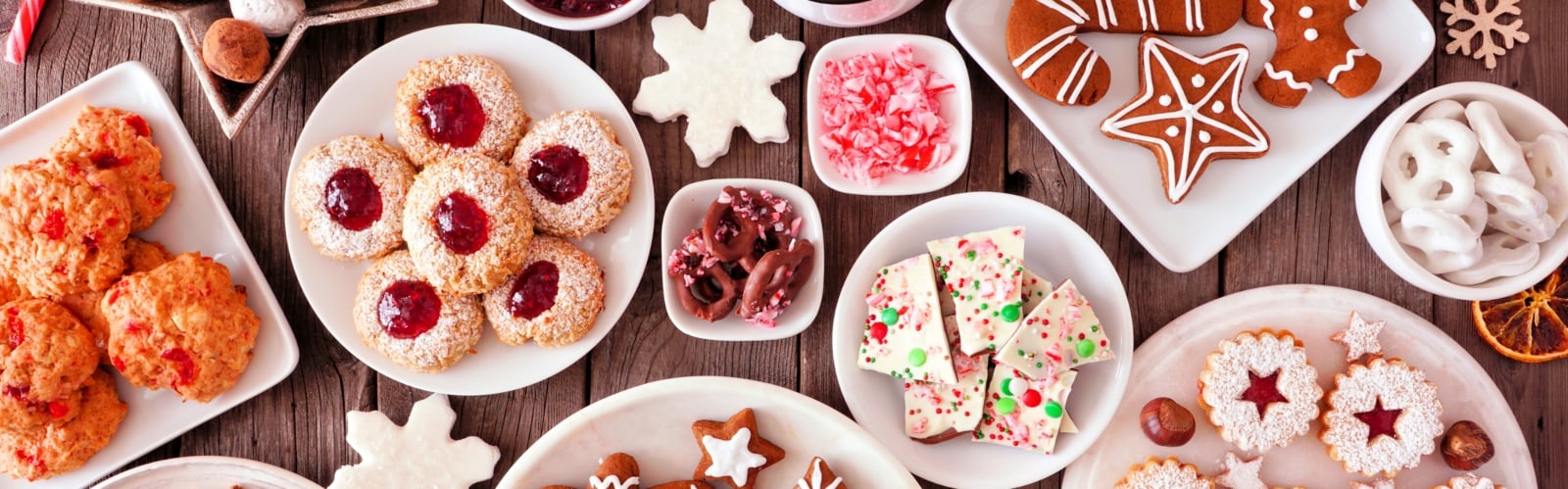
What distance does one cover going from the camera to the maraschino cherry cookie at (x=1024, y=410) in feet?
7.38

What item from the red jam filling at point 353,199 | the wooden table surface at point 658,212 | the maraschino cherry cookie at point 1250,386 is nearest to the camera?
the red jam filling at point 353,199

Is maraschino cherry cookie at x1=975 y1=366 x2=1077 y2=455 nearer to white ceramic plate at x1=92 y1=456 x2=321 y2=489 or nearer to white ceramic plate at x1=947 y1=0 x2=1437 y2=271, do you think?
white ceramic plate at x1=947 y1=0 x2=1437 y2=271

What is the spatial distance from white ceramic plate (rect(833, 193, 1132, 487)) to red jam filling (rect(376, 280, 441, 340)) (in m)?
1.02

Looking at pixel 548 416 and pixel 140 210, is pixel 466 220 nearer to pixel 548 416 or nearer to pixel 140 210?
pixel 548 416

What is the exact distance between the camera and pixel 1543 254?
93.0 inches

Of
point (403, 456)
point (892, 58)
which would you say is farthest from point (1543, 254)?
point (403, 456)

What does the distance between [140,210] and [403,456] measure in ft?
2.95

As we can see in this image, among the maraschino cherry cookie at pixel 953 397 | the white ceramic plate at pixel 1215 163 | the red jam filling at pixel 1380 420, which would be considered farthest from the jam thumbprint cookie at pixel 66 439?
the red jam filling at pixel 1380 420

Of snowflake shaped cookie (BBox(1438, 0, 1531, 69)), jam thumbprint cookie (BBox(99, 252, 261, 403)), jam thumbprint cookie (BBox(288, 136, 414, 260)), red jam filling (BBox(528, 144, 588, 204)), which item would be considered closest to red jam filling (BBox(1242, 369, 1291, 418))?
snowflake shaped cookie (BBox(1438, 0, 1531, 69))

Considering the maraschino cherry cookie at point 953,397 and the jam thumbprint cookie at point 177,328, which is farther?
the maraschino cherry cookie at point 953,397

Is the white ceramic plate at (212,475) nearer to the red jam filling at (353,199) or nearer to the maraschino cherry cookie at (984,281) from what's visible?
the red jam filling at (353,199)

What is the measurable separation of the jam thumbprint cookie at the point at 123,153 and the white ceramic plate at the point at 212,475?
628 mm

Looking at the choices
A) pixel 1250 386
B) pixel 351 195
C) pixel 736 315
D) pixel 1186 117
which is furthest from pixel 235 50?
pixel 1250 386

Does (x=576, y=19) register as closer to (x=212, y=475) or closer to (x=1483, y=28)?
(x=212, y=475)
